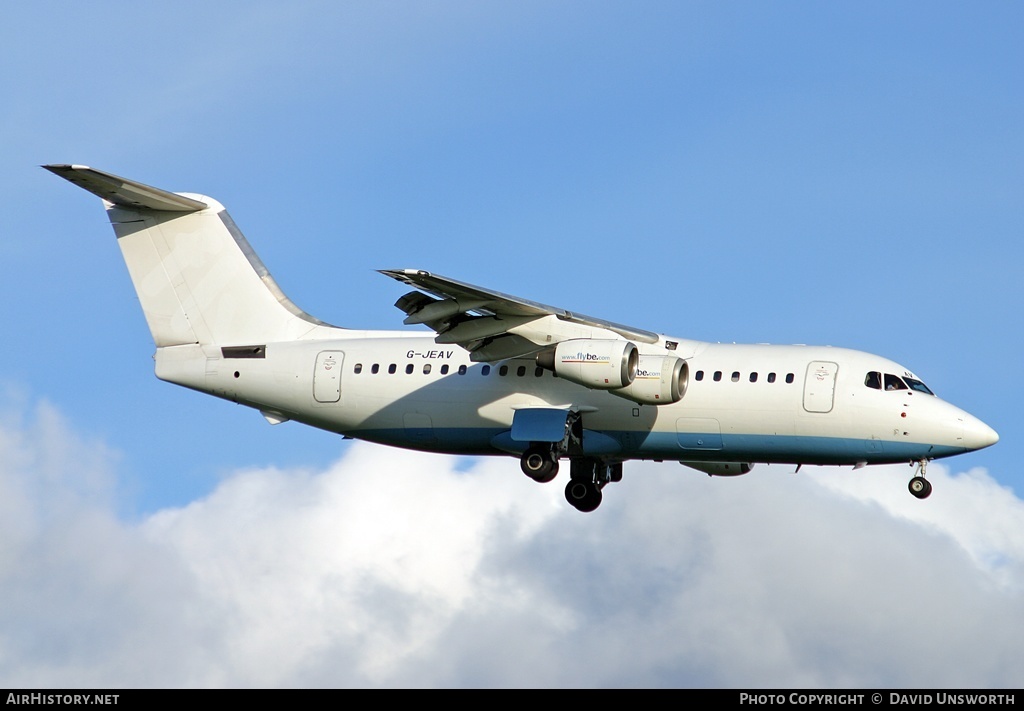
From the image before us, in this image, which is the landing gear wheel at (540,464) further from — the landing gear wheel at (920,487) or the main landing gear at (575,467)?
the landing gear wheel at (920,487)

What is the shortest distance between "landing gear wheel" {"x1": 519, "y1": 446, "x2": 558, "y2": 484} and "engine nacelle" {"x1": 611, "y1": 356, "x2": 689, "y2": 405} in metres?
1.72

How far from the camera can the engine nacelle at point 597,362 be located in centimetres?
2619

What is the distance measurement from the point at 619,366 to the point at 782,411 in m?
2.88

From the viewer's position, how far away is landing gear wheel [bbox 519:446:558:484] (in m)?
27.6

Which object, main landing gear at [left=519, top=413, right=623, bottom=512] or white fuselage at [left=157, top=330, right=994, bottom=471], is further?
main landing gear at [left=519, top=413, right=623, bottom=512]

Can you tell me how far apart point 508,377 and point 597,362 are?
2504mm

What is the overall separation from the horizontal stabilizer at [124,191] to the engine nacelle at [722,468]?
409 inches

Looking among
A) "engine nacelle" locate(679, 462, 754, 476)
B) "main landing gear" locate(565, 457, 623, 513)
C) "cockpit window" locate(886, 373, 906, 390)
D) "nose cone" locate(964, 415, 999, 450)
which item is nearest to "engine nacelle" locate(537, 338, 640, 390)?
"main landing gear" locate(565, 457, 623, 513)

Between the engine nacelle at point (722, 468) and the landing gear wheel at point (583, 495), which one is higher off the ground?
the engine nacelle at point (722, 468)

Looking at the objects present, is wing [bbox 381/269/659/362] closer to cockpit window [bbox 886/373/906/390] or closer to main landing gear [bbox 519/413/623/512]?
main landing gear [bbox 519/413/623/512]
